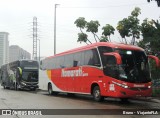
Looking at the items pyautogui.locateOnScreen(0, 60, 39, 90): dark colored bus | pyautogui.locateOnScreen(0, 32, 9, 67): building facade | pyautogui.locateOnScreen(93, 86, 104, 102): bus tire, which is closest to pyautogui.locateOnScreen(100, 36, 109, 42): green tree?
pyautogui.locateOnScreen(93, 86, 104, 102): bus tire

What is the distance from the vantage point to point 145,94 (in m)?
17.6

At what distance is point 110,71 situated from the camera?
58.3 ft

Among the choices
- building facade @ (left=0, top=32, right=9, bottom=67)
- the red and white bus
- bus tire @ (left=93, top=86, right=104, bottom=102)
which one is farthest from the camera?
building facade @ (left=0, top=32, right=9, bottom=67)

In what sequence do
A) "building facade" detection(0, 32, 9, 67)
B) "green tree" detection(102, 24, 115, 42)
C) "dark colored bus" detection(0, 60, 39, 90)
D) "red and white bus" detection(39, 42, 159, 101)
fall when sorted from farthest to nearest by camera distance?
"building facade" detection(0, 32, 9, 67), "dark colored bus" detection(0, 60, 39, 90), "green tree" detection(102, 24, 115, 42), "red and white bus" detection(39, 42, 159, 101)

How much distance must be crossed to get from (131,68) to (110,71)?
111cm

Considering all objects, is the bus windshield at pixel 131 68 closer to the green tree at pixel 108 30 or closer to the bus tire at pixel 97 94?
the bus tire at pixel 97 94

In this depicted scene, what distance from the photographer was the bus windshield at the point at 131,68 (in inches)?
680

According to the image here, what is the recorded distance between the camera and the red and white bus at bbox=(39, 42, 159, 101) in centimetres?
1722

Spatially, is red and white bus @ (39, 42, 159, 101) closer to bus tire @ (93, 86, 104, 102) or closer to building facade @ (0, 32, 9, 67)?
bus tire @ (93, 86, 104, 102)

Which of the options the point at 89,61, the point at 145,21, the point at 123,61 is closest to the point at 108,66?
the point at 123,61

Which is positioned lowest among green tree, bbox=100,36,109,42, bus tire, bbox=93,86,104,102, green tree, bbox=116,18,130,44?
bus tire, bbox=93,86,104,102

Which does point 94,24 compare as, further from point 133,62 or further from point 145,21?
point 133,62

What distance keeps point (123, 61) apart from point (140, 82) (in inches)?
55.1

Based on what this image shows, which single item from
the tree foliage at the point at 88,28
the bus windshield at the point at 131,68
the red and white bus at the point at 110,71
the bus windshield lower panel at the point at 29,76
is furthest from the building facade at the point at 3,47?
the bus windshield at the point at 131,68
